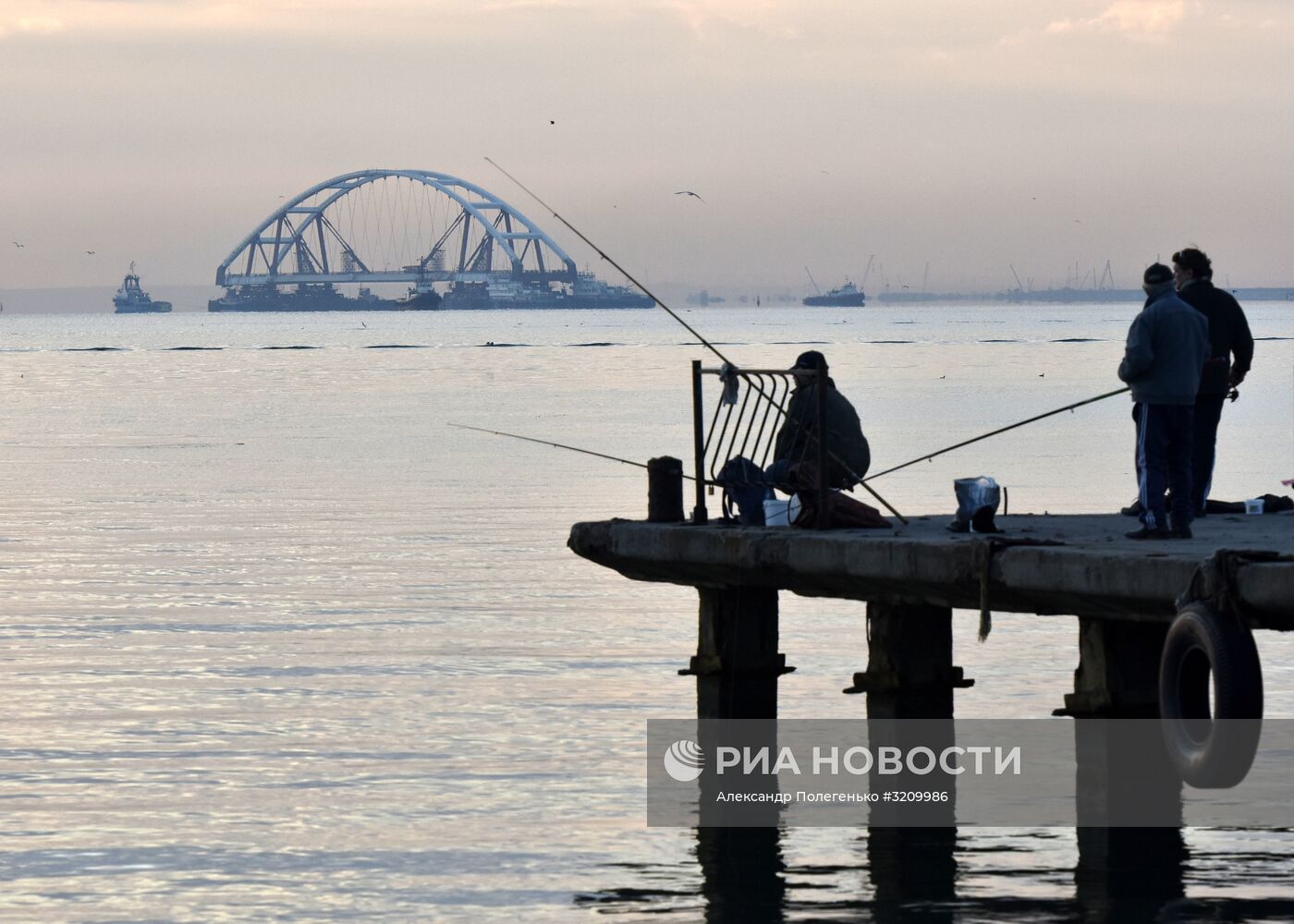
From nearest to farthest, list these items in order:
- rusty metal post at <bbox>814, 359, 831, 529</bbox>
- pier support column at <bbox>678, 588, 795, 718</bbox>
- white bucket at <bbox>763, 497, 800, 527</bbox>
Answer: rusty metal post at <bbox>814, 359, 831, 529</bbox>
white bucket at <bbox>763, 497, 800, 527</bbox>
pier support column at <bbox>678, 588, 795, 718</bbox>

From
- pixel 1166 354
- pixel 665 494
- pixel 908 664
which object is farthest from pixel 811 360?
pixel 1166 354

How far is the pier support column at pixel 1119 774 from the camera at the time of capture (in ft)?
34.9

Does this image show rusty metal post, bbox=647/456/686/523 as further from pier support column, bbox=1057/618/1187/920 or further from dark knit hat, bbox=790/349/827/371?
pier support column, bbox=1057/618/1187/920

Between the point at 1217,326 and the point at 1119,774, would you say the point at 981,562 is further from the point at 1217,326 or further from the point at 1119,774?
the point at 1217,326

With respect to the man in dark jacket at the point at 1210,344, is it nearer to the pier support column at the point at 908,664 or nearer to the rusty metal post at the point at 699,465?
the pier support column at the point at 908,664

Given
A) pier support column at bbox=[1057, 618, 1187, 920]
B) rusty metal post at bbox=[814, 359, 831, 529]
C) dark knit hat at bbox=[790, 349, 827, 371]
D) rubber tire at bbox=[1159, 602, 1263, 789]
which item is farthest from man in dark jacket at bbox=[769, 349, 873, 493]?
rubber tire at bbox=[1159, 602, 1263, 789]

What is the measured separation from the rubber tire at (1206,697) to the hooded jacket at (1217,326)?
141 inches

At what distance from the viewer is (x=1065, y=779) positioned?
13.4 m

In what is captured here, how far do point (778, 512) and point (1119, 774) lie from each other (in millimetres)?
2607

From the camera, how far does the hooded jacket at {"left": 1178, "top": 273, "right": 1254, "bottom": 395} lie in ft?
41.7

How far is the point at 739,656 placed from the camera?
13023 millimetres

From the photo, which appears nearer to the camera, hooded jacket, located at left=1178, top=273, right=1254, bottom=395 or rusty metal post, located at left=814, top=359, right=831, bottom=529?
rusty metal post, located at left=814, top=359, right=831, bottom=529

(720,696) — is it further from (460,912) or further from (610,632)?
(610,632)

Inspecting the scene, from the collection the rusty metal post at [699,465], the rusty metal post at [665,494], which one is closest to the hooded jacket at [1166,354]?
the rusty metal post at [699,465]
